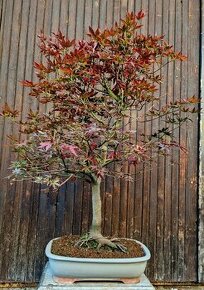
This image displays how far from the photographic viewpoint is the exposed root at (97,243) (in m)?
1.70

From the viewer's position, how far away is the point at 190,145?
7.97ft

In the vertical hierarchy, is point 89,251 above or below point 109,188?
below

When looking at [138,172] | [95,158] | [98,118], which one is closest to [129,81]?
[98,118]

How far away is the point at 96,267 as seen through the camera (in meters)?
1.55

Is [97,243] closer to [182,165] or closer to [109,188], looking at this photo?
[109,188]

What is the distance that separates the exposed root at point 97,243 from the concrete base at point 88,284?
0.16 meters

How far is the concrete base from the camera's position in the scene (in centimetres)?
155

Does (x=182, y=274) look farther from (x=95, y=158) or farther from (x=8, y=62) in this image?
(x=8, y=62)

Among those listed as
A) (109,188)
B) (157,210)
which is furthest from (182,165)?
(109,188)

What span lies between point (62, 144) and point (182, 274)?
141 cm

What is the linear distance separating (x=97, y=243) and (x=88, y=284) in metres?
0.21

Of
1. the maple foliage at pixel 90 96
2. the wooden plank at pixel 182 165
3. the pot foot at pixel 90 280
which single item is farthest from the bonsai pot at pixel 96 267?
the wooden plank at pixel 182 165

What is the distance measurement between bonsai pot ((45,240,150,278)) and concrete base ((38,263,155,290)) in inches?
1.5

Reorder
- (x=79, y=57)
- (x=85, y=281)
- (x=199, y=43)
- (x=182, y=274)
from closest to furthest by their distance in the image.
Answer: (x=79, y=57) → (x=85, y=281) → (x=182, y=274) → (x=199, y=43)
